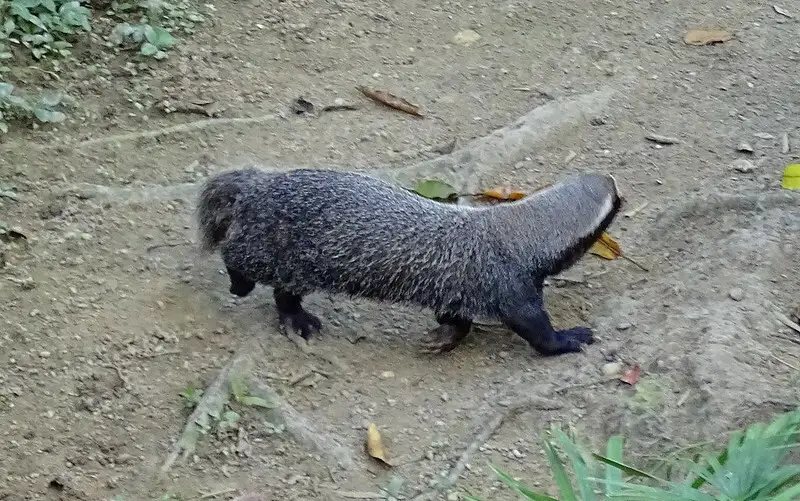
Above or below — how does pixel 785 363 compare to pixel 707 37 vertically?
below

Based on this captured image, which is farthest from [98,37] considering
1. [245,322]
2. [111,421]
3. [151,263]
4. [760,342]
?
[760,342]

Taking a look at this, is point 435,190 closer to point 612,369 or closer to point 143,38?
point 612,369

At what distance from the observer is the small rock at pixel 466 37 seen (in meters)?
6.36

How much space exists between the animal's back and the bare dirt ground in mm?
279

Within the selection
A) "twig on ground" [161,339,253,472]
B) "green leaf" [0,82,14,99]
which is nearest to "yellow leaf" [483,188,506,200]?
"twig on ground" [161,339,253,472]

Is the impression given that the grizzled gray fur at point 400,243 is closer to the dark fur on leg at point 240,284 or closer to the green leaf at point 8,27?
the dark fur on leg at point 240,284

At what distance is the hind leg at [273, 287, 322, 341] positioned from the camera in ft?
14.1

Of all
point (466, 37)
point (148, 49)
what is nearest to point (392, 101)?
point (466, 37)

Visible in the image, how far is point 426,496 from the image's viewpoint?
3471 millimetres

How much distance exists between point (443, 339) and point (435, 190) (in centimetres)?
102

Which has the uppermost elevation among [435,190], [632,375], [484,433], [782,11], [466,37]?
[782,11]

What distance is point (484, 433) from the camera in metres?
3.70

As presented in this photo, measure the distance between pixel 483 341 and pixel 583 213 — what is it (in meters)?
0.74

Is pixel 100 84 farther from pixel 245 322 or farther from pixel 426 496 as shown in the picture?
pixel 426 496
